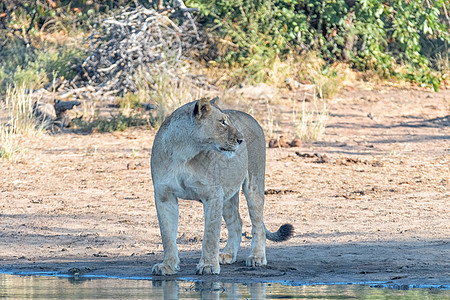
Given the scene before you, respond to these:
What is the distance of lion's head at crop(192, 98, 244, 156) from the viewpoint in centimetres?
508

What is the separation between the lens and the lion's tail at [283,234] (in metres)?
6.08

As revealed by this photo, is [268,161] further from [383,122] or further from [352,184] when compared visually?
[383,122]

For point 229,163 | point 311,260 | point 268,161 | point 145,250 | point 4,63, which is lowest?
point 4,63

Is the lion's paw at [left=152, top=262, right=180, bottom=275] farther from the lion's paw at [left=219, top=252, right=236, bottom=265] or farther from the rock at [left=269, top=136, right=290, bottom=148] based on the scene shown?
the rock at [left=269, top=136, right=290, bottom=148]

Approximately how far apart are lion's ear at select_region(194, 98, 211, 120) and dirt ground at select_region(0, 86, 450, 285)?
106cm

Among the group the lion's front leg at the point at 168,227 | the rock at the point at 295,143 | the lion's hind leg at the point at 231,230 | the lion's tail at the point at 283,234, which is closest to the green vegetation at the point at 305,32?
the rock at the point at 295,143

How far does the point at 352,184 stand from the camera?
30.1 feet

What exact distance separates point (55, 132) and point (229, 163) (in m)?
7.61

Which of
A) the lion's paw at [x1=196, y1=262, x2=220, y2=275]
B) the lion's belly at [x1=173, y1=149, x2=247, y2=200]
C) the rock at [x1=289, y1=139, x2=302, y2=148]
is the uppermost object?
the lion's belly at [x1=173, y1=149, x2=247, y2=200]

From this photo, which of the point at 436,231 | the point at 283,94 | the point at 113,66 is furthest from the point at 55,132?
the point at 436,231

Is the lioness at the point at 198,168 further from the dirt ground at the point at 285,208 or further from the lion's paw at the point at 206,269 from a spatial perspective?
the dirt ground at the point at 285,208

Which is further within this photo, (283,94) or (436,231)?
(283,94)

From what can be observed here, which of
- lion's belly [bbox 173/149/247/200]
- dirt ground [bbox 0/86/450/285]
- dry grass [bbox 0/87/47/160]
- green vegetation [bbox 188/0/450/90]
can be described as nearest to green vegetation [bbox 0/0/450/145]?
green vegetation [bbox 188/0/450/90]

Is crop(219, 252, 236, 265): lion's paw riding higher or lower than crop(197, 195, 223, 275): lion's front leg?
lower
